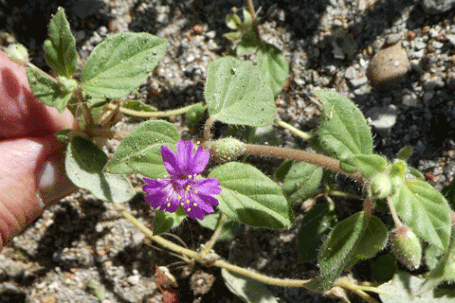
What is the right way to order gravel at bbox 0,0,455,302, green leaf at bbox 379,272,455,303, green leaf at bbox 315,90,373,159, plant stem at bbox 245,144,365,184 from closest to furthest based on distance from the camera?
green leaf at bbox 315,90,373,159, plant stem at bbox 245,144,365,184, green leaf at bbox 379,272,455,303, gravel at bbox 0,0,455,302

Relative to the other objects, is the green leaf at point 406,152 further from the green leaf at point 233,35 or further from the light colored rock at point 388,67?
the green leaf at point 233,35

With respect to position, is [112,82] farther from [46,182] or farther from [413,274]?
[413,274]

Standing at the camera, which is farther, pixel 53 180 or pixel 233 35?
pixel 233 35

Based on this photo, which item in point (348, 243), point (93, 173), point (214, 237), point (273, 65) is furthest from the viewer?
point (273, 65)

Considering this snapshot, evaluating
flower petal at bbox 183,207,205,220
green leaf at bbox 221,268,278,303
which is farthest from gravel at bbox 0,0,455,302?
flower petal at bbox 183,207,205,220

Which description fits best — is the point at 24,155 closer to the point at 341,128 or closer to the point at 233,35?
the point at 233,35

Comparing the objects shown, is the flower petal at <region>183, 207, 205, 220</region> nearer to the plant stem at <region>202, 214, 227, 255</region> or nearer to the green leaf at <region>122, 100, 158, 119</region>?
the plant stem at <region>202, 214, 227, 255</region>

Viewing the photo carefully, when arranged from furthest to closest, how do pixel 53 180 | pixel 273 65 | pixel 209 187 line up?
pixel 273 65 < pixel 53 180 < pixel 209 187

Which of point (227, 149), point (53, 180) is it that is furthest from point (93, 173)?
point (227, 149)
